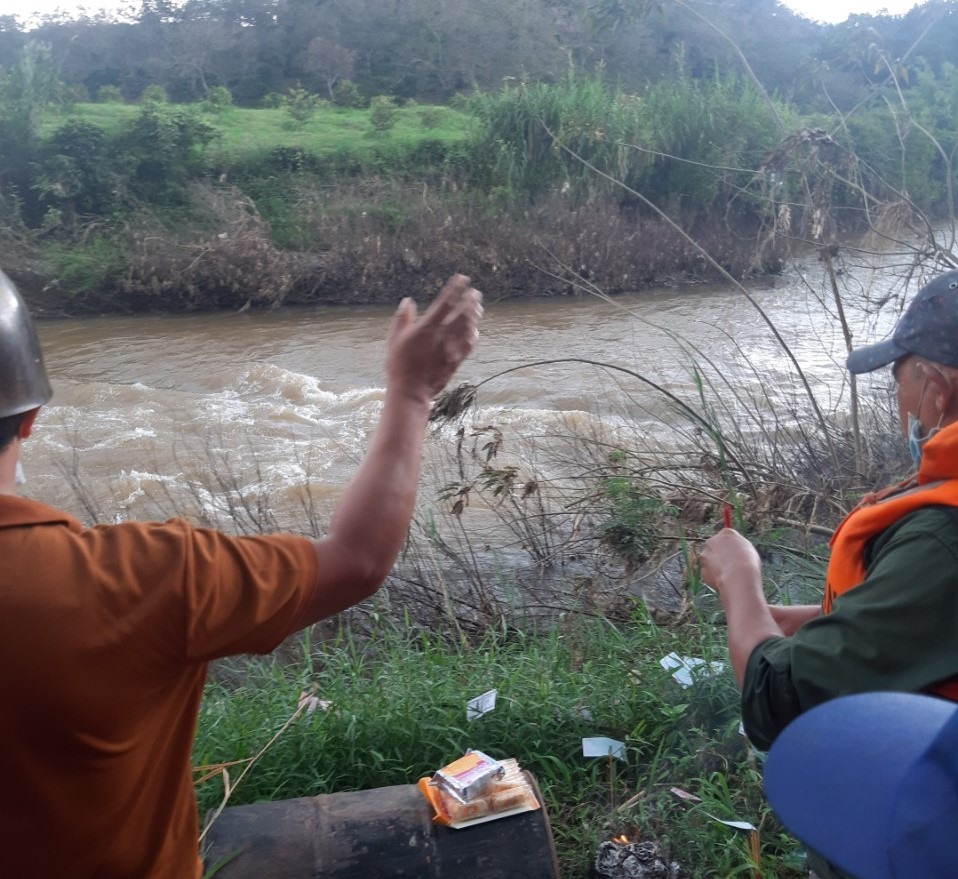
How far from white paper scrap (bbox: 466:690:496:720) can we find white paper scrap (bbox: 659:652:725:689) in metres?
0.62

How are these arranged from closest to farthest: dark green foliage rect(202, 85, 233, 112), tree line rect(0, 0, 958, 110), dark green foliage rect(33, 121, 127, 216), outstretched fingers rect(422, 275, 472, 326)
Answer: outstretched fingers rect(422, 275, 472, 326)
dark green foliage rect(33, 121, 127, 216)
dark green foliage rect(202, 85, 233, 112)
tree line rect(0, 0, 958, 110)

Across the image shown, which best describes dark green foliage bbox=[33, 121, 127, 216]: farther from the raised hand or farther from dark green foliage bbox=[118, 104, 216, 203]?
the raised hand

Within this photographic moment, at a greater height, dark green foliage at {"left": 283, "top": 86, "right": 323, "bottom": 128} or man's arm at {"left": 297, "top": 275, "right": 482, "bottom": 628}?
dark green foliage at {"left": 283, "top": 86, "right": 323, "bottom": 128}

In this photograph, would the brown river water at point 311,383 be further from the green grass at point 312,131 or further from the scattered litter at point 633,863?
the green grass at point 312,131

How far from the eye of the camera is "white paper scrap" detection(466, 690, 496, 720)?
3.19 meters

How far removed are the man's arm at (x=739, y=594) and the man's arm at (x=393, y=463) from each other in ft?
2.25

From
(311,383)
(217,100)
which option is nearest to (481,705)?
(311,383)

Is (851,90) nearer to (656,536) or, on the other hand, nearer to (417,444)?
(656,536)

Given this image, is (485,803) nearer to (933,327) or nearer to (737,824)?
(737,824)

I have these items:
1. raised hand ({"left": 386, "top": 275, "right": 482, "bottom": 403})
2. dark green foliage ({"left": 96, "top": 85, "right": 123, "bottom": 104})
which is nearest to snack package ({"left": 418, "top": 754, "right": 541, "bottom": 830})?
raised hand ({"left": 386, "top": 275, "right": 482, "bottom": 403})

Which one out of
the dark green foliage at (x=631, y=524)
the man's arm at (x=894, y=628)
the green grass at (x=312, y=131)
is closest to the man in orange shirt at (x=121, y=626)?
the man's arm at (x=894, y=628)

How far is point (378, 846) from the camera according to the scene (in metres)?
2.27

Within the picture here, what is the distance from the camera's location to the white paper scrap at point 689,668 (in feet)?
10.8

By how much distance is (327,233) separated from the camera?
70.3 feet
